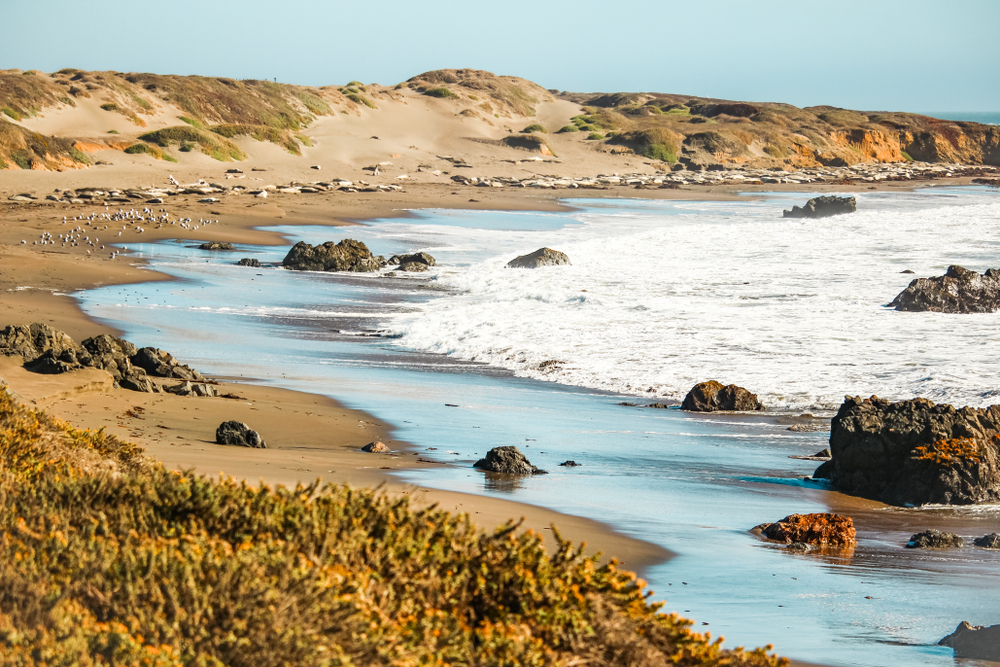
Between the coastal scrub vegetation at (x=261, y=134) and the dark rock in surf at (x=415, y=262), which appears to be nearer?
the dark rock in surf at (x=415, y=262)

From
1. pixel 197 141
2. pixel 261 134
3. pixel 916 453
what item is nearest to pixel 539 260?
pixel 916 453

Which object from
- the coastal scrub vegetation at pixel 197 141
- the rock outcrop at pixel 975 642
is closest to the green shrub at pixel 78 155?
the coastal scrub vegetation at pixel 197 141

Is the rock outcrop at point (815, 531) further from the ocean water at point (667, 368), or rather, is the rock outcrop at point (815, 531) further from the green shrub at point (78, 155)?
the green shrub at point (78, 155)

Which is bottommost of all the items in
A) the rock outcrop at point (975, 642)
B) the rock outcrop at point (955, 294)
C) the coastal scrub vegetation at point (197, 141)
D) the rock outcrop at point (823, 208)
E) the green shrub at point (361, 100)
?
the rock outcrop at point (975, 642)

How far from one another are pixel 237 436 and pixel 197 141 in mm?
46037

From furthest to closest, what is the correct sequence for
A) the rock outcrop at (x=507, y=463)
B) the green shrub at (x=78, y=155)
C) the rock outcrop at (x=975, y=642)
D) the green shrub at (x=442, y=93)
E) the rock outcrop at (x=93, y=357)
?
the green shrub at (x=442, y=93) < the green shrub at (x=78, y=155) < the rock outcrop at (x=93, y=357) < the rock outcrop at (x=507, y=463) < the rock outcrop at (x=975, y=642)

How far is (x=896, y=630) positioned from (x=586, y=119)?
8774 centimetres

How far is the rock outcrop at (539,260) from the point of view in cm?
2516

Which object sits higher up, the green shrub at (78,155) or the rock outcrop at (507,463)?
the green shrub at (78,155)

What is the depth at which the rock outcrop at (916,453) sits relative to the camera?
26.8ft

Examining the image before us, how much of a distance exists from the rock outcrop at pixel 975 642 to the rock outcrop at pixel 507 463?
3.86m

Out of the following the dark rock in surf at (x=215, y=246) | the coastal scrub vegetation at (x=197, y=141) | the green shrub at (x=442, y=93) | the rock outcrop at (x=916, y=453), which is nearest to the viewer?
the rock outcrop at (x=916, y=453)

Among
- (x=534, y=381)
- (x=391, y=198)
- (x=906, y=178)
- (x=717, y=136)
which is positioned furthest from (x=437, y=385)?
(x=717, y=136)

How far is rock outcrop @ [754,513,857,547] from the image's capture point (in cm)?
697
